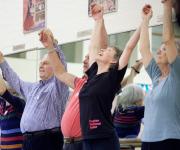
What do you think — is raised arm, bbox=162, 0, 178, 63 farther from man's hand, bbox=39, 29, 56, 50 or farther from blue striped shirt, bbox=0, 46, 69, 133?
blue striped shirt, bbox=0, 46, 69, 133

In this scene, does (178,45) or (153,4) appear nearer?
(178,45)

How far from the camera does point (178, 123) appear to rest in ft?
6.08

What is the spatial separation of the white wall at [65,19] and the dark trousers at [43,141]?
1.11m

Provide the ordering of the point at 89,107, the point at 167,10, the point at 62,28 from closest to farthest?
the point at 167,10, the point at 89,107, the point at 62,28

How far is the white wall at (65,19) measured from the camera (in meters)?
3.15

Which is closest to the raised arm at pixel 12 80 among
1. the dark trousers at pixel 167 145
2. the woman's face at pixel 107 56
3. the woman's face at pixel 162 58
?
the woman's face at pixel 107 56

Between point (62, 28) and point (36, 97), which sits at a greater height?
point (62, 28)

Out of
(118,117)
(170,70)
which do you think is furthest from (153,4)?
(170,70)

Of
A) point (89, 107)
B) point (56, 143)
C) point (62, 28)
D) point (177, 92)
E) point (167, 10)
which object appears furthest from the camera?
point (62, 28)

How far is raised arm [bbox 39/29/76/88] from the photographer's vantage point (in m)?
2.34

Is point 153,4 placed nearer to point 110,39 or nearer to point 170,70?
point 110,39

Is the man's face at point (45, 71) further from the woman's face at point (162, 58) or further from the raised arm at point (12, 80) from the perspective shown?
the woman's face at point (162, 58)

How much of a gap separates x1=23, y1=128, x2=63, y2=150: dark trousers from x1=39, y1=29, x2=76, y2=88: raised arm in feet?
2.03

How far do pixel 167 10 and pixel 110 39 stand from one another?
171cm
